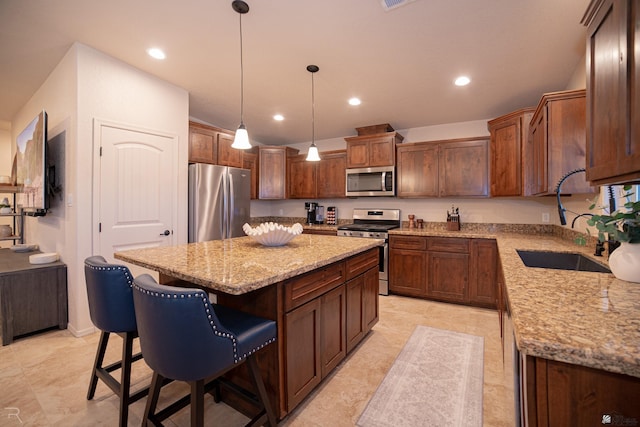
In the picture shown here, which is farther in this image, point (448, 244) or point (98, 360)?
point (448, 244)

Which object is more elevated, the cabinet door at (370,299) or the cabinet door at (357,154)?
the cabinet door at (357,154)

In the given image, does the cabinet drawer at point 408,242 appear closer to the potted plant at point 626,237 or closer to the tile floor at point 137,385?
the tile floor at point 137,385

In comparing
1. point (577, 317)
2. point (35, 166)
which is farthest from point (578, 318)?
point (35, 166)

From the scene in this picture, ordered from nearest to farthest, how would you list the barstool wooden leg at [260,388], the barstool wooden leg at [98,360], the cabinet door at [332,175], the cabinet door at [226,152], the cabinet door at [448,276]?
1. the barstool wooden leg at [260,388]
2. the barstool wooden leg at [98,360]
3. the cabinet door at [448,276]
4. the cabinet door at [226,152]
5. the cabinet door at [332,175]

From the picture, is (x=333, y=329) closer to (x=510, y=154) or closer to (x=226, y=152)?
(x=510, y=154)

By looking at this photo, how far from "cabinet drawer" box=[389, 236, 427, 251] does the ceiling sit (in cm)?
174

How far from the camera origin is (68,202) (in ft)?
8.58

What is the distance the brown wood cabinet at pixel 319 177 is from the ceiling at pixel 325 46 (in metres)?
1.28

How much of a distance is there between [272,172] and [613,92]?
460 cm

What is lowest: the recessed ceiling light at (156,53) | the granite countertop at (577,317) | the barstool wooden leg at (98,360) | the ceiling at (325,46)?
the barstool wooden leg at (98,360)

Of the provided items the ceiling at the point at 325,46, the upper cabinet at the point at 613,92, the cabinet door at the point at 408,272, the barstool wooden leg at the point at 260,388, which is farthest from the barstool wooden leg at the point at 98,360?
the cabinet door at the point at 408,272

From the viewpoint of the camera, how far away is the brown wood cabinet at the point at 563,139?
6.81 ft

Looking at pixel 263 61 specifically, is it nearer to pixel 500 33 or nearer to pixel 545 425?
pixel 500 33

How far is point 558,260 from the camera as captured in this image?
219 cm
